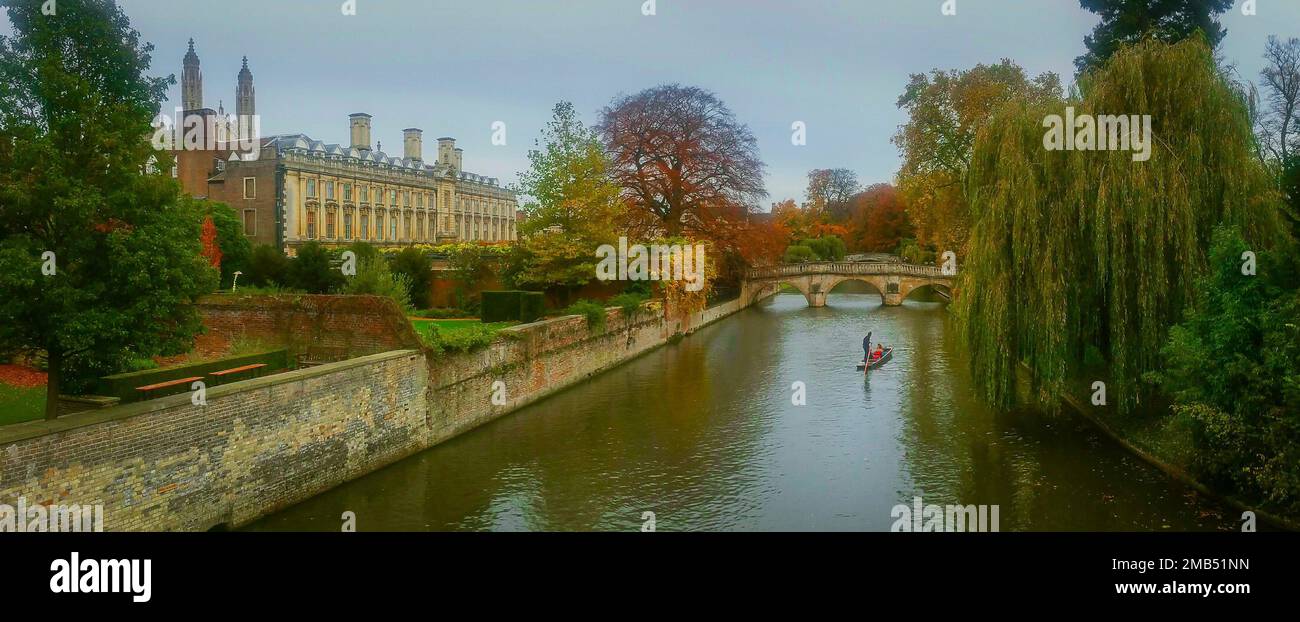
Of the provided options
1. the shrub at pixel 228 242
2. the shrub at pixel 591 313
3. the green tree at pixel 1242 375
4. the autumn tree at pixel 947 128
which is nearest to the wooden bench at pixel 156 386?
the shrub at pixel 591 313

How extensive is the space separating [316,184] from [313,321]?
40062mm

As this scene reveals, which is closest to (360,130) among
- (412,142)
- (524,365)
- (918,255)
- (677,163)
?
(412,142)

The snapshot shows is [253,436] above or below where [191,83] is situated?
below

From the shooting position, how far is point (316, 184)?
53.8 meters

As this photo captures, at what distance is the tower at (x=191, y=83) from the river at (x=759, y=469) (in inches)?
1874

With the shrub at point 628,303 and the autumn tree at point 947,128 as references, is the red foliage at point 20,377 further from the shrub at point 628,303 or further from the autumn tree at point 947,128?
the autumn tree at point 947,128

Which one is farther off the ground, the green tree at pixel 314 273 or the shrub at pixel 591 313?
the green tree at pixel 314 273

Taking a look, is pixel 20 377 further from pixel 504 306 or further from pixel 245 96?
pixel 245 96

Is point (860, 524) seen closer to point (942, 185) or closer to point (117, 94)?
point (117, 94)

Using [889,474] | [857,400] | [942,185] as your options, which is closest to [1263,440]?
[889,474]

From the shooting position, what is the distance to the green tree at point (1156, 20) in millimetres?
22641

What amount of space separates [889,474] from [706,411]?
6.15 meters

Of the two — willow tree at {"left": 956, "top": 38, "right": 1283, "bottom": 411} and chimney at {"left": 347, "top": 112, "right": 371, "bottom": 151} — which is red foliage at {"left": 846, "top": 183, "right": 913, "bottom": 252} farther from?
willow tree at {"left": 956, "top": 38, "right": 1283, "bottom": 411}

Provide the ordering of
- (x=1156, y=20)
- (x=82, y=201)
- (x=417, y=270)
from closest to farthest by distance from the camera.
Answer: (x=82, y=201) < (x=1156, y=20) < (x=417, y=270)
